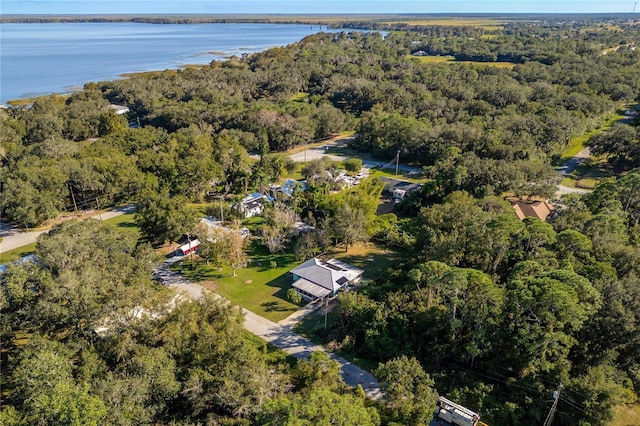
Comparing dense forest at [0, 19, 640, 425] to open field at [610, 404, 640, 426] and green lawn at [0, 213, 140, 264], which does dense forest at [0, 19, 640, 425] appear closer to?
open field at [610, 404, 640, 426]

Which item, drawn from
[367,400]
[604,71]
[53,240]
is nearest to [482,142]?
[367,400]

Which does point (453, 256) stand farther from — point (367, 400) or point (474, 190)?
point (474, 190)

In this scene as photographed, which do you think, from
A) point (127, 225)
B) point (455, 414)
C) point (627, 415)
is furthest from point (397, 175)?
point (455, 414)

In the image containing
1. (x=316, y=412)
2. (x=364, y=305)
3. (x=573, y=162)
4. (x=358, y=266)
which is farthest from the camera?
(x=573, y=162)

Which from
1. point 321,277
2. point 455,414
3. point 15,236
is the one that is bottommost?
point 455,414

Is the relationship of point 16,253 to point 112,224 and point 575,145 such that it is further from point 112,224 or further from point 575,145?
point 575,145

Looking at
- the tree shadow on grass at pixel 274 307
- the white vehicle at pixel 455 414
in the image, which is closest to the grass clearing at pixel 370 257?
the tree shadow on grass at pixel 274 307

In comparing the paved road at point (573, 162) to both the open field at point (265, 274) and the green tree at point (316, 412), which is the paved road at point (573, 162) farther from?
the green tree at point (316, 412)

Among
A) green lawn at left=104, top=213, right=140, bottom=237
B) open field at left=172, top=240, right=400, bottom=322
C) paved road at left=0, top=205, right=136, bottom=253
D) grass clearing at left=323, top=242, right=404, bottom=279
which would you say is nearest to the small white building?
open field at left=172, top=240, right=400, bottom=322
